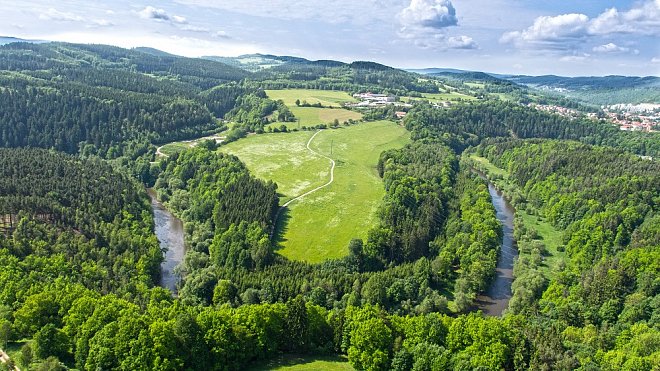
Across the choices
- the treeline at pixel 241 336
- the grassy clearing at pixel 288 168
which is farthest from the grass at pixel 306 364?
the grassy clearing at pixel 288 168

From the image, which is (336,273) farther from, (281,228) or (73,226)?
(73,226)

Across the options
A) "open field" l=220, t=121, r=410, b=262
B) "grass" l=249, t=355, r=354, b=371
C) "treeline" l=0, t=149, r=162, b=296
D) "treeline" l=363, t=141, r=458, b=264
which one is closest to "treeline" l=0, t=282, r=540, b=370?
"grass" l=249, t=355, r=354, b=371

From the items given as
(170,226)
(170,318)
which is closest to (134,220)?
(170,226)

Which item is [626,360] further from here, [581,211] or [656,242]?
[581,211]

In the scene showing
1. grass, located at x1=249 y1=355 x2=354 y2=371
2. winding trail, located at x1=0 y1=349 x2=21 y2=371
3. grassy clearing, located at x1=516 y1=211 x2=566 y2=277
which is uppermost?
grassy clearing, located at x1=516 y1=211 x2=566 y2=277

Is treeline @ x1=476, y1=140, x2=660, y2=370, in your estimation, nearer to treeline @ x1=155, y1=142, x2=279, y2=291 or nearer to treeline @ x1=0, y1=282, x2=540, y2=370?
treeline @ x1=0, y1=282, x2=540, y2=370

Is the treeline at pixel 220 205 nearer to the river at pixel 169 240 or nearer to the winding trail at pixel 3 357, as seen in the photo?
the river at pixel 169 240

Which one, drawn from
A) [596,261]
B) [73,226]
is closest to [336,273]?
[596,261]
